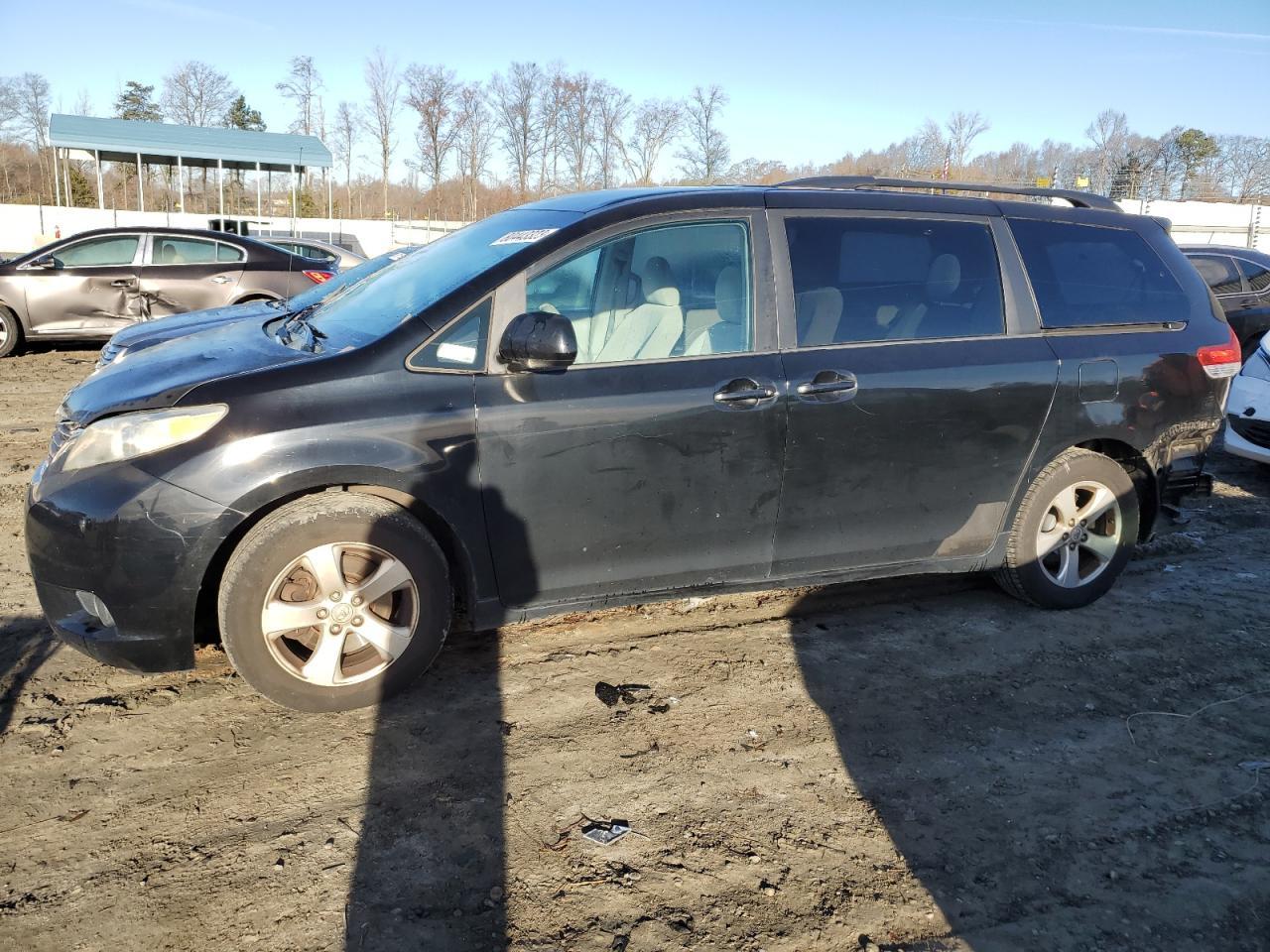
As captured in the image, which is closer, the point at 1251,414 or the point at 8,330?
the point at 1251,414

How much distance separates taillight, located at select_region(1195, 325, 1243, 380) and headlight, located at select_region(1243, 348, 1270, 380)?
3.26 meters

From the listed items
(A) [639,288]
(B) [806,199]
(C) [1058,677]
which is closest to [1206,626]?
(C) [1058,677]

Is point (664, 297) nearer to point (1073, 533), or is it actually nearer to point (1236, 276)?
point (1073, 533)

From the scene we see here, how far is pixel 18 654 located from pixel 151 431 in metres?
1.42

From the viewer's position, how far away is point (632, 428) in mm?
3508

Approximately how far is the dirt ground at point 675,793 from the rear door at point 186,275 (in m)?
7.49

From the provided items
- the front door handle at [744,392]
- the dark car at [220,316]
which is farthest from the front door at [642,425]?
the dark car at [220,316]

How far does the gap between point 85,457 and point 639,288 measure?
2107mm

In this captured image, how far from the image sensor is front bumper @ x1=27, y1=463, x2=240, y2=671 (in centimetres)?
308

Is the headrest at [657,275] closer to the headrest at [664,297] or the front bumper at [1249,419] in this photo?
the headrest at [664,297]

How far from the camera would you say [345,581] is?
3.33 m

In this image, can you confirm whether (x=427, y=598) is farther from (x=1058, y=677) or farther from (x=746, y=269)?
(x=1058, y=677)

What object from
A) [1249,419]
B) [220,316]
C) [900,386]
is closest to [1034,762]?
[900,386]

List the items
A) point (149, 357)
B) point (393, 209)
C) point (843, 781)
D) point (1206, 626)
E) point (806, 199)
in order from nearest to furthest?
point (843, 781)
point (149, 357)
point (806, 199)
point (1206, 626)
point (393, 209)
